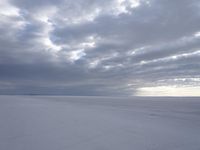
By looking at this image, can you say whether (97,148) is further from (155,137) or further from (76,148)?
(155,137)

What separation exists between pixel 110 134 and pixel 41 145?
93.2 inches

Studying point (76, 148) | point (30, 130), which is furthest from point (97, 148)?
point (30, 130)

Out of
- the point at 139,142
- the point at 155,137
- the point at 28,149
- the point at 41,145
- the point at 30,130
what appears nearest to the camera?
the point at 28,149

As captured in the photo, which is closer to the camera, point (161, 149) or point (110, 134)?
point (161, 149)

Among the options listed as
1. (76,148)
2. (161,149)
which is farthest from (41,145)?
(161,149)

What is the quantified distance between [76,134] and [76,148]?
1.47 m

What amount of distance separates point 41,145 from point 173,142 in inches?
151

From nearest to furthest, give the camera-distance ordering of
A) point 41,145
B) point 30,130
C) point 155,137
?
point 41,145, point 155,137, point 30,130

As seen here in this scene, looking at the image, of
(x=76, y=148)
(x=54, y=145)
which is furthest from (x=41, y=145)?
(x=76, y=148)

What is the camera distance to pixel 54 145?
5.20m

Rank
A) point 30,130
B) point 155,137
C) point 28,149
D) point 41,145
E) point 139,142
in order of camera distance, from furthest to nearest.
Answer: point 30,130, point 155,137, point 139,142, point 41,145, point 28,149

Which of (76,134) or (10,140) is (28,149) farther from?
(76,134)

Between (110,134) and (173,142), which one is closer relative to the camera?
(173,142)

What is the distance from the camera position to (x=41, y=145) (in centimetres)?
518
